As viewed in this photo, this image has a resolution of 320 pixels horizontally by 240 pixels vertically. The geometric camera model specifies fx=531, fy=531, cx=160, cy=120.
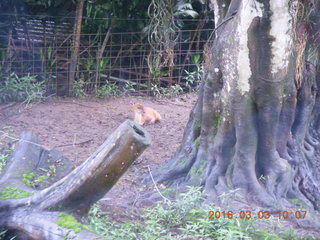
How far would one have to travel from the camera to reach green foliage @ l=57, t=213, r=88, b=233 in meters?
4.09

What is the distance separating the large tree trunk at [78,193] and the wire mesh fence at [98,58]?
6.37 meters

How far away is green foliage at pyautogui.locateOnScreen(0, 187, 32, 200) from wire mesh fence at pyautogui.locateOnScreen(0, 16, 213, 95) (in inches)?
235

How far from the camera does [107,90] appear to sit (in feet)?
36.7

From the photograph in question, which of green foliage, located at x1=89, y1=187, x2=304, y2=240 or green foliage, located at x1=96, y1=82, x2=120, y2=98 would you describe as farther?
green foliage, located at x1=96, y1=82, x2=120, y2=98

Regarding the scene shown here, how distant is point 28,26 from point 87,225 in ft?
24.2

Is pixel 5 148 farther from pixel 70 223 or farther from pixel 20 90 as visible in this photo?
pixel 20 90

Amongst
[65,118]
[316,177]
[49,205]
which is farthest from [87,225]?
[65,118]

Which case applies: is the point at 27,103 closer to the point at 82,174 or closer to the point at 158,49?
the point at 158,49

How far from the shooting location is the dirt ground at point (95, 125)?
6809 mm

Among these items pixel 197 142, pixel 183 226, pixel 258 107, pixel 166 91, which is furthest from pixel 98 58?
pixel 183 226

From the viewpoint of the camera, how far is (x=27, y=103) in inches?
390

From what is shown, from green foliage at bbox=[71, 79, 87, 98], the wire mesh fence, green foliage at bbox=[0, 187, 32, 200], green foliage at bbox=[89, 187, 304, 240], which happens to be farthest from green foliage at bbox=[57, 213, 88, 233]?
green foliage at bbox=[71, 79, 87, 98]
